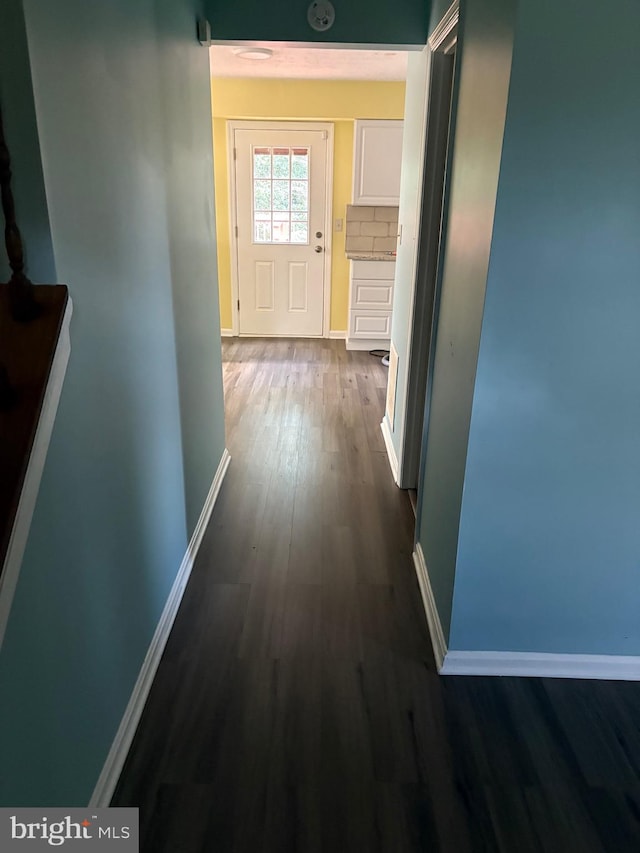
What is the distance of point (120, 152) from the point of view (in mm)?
1567

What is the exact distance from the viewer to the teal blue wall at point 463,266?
5.15ft

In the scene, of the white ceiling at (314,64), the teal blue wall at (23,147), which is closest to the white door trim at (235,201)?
the white ceiling at (314,64)

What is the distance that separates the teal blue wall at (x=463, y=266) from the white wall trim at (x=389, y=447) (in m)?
0.96

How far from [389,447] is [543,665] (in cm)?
182

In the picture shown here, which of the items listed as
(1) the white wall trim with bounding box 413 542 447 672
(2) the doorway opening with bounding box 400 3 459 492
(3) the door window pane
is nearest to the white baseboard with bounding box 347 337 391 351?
(3) the door window pane

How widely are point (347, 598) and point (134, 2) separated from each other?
2.00 meters

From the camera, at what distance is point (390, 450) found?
141 inches

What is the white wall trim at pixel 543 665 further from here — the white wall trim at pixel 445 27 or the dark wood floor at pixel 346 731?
the white wall trim at pixel 445 27

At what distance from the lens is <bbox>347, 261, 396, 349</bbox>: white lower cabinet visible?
19.7ft

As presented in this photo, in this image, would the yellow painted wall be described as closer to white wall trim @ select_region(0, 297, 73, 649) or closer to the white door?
the white door

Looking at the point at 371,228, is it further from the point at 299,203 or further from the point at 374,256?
the point at 299,203

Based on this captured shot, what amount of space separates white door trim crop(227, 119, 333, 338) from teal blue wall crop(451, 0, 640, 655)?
4.80 metres

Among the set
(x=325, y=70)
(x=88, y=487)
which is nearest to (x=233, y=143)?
(x=325, y=70)

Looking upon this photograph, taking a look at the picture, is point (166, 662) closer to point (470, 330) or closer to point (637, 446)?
point (470, 330)
